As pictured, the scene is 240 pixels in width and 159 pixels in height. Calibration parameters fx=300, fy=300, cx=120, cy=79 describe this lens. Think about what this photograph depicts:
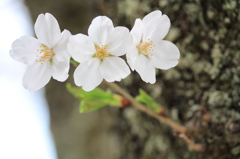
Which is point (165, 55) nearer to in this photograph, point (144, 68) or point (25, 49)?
point (144, 68)

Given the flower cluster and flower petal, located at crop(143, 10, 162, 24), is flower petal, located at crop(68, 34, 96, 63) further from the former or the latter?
flower petal, located at crop(143, 10, 162, 24)

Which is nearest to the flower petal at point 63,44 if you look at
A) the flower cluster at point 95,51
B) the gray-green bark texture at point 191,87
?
the flower cluster at point 95,51

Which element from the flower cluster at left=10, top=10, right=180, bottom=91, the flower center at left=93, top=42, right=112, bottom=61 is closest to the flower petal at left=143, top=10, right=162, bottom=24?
the flower cluster at left=10, top=10, right=180, bottom=91

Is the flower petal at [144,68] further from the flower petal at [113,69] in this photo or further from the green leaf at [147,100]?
the green leaf at [147,100]

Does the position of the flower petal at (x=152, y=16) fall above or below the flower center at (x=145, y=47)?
above

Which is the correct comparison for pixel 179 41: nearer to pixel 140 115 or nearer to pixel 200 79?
pixel 200 79

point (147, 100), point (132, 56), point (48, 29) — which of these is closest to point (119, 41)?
point (132, 56)

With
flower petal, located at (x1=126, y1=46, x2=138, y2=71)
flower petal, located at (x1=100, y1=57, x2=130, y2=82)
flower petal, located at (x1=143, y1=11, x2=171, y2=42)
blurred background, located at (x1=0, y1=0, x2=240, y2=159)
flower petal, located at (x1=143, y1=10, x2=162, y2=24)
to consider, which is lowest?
blurred background, located at (x1=0, y1=0, x2=240, y2=159)

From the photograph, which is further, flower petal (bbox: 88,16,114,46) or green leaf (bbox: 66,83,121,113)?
green leaf (bbox: 66,83,121,113)
